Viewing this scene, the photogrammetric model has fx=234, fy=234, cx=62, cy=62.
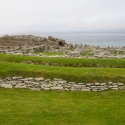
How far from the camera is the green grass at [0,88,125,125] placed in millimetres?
16703

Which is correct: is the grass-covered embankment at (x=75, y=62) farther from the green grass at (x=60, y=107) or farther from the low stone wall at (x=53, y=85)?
the green grass at (x=60, y=107)

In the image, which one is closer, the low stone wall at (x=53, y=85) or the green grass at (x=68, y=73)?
the low stone wall at (x=53, y=85)

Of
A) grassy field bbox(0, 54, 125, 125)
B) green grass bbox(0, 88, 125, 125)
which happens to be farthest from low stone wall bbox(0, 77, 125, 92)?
green grass bbox(0, 88, 125, 125)

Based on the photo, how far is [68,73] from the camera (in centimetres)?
2636

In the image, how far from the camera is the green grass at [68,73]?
2554 centimetres

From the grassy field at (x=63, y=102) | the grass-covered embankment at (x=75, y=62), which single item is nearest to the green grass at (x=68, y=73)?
the grassy field at (x=63, y=102)

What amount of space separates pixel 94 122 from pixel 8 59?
21.2 m

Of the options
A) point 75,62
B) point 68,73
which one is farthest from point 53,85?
point 75,62

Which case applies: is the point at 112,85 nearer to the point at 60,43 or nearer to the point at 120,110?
the point at 120,110

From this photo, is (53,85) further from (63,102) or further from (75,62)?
(75,62)

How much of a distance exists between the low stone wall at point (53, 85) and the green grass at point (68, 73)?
2.47ft

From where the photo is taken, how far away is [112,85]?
24609 mm

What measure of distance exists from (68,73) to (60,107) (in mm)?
7762

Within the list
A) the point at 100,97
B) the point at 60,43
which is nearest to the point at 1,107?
the point at 100,97
